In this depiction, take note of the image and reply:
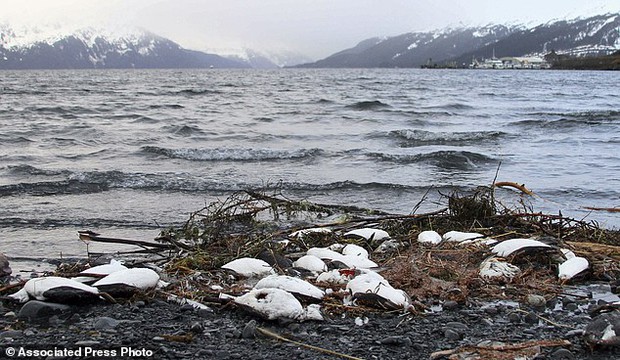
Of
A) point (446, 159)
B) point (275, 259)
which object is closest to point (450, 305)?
point (275, 259)

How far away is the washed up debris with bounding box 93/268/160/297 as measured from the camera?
3605 mm

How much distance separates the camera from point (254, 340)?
3078 millimetres

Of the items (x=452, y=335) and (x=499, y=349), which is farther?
(x=452, y=335)

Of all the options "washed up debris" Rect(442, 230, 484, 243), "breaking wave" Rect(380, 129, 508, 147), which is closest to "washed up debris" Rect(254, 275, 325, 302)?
"washed up debris" Rect(442, 230, 484, 243)

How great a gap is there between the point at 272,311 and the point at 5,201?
6.24 meters

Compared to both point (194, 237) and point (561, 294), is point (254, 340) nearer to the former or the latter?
point (561, 294)

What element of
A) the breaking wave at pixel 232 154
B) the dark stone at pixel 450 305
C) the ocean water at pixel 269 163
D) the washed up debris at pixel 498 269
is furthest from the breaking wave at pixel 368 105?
the dark stone at pixel 450 305

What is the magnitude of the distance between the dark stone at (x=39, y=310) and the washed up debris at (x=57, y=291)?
0.14ft

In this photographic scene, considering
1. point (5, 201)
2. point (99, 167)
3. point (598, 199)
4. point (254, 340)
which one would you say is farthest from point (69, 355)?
point (99, 167)

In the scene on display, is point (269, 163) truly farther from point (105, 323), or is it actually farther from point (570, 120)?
point (570, 120)

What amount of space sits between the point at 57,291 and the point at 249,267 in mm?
1337

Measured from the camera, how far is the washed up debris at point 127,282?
3.61 meters

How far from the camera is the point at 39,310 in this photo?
11.0 feet

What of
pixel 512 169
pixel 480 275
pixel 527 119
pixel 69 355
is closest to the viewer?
pixel 69 355
